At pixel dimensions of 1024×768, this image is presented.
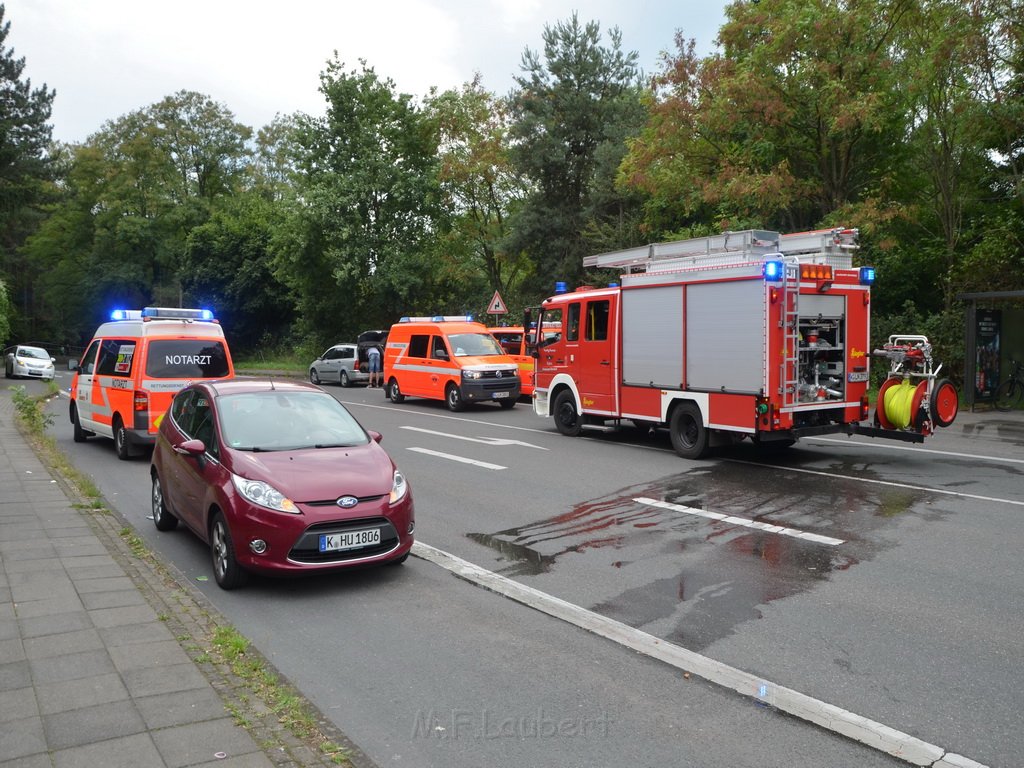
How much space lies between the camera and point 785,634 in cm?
545

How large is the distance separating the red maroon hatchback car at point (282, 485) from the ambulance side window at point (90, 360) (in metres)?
7.43

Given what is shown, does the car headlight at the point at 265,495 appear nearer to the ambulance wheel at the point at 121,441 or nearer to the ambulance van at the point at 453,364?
the ambulance wheel at the point at 121,441

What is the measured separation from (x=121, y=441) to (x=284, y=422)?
7.14m

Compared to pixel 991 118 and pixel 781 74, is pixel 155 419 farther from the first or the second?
pixel 991 118

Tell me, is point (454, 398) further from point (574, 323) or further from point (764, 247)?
point (764, 247)

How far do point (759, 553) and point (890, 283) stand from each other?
1900cm

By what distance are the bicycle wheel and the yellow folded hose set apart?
28.4ft

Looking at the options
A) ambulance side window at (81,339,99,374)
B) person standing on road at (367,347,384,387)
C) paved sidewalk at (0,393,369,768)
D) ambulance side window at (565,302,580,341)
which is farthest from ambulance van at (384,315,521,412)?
paved sidewalk at (0,393,369,768)

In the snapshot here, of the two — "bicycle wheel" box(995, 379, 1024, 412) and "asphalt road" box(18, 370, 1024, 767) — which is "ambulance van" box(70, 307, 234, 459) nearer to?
"asphalt road" box(18, 370, 1024, 767)

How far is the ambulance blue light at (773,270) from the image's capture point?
11.1 metres

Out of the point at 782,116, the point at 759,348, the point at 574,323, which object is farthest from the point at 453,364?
the point at 759,348

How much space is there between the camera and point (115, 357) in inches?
528

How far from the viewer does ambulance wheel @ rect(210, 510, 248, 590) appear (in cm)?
644

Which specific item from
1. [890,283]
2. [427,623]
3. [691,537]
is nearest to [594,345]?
[691,537]
